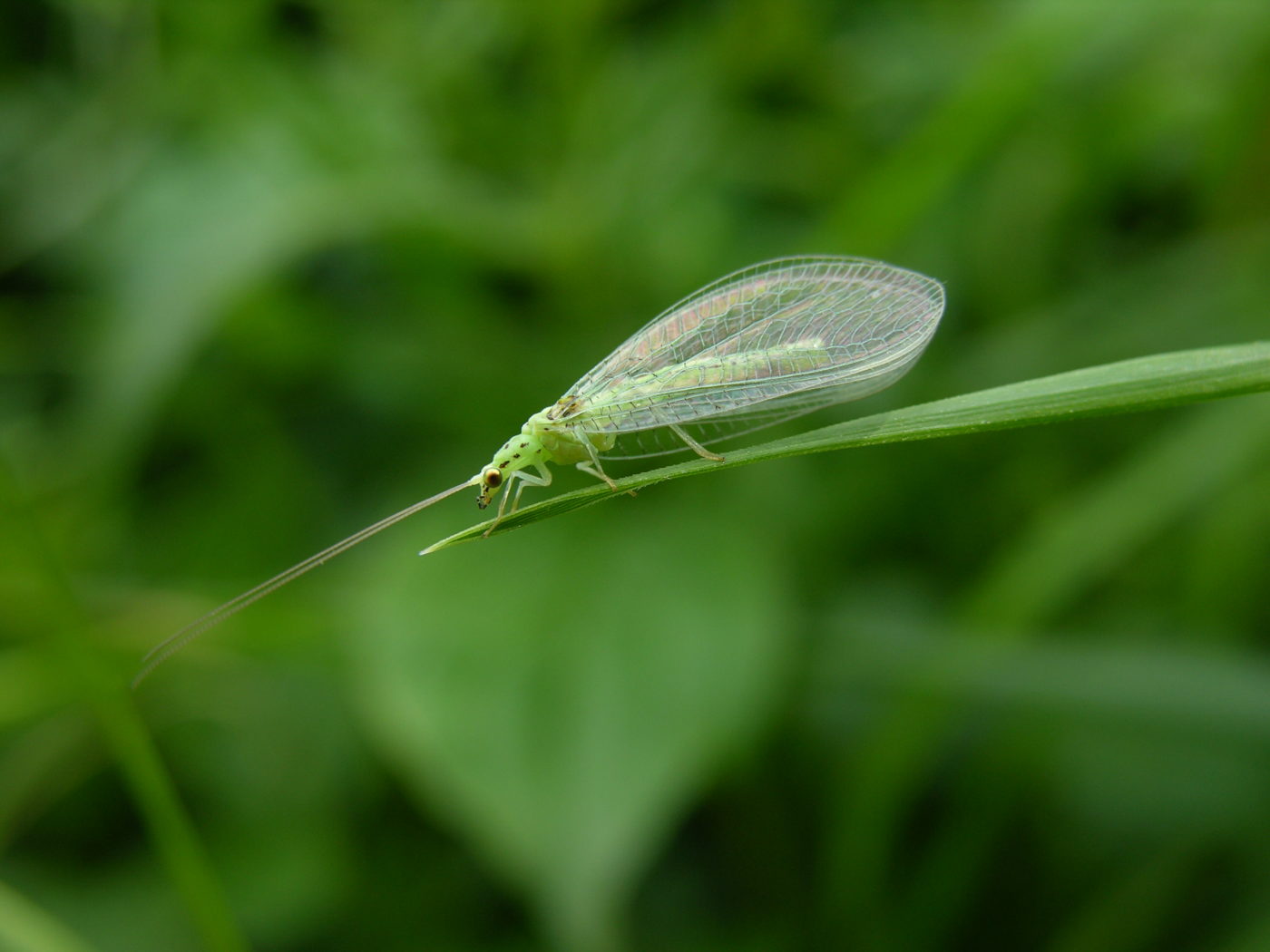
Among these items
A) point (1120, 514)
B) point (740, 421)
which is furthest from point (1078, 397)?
point (1120, 514)

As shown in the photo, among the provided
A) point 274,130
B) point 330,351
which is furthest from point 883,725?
point 274,130

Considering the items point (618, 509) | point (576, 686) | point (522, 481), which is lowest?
point (576, 686)

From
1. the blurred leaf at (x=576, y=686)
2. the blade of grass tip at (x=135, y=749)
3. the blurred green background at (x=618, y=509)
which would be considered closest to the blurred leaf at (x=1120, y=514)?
the blurred green background at (x=618, y=509)

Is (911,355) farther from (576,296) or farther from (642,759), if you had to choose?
(576,296)

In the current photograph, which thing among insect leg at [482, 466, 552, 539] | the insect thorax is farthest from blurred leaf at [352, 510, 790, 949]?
the insect thorax

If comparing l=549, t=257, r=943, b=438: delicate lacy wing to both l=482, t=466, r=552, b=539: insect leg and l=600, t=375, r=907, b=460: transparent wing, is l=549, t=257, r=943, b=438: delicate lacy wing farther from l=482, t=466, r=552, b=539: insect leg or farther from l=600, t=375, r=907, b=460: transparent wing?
l=482, t=466, r=552, b=539: insect leg

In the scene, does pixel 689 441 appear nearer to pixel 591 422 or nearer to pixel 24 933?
pixel 591 422

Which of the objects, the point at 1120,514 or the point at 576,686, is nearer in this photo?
the point at 576,686

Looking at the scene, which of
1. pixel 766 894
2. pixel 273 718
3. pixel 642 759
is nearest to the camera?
pixel 642 759
